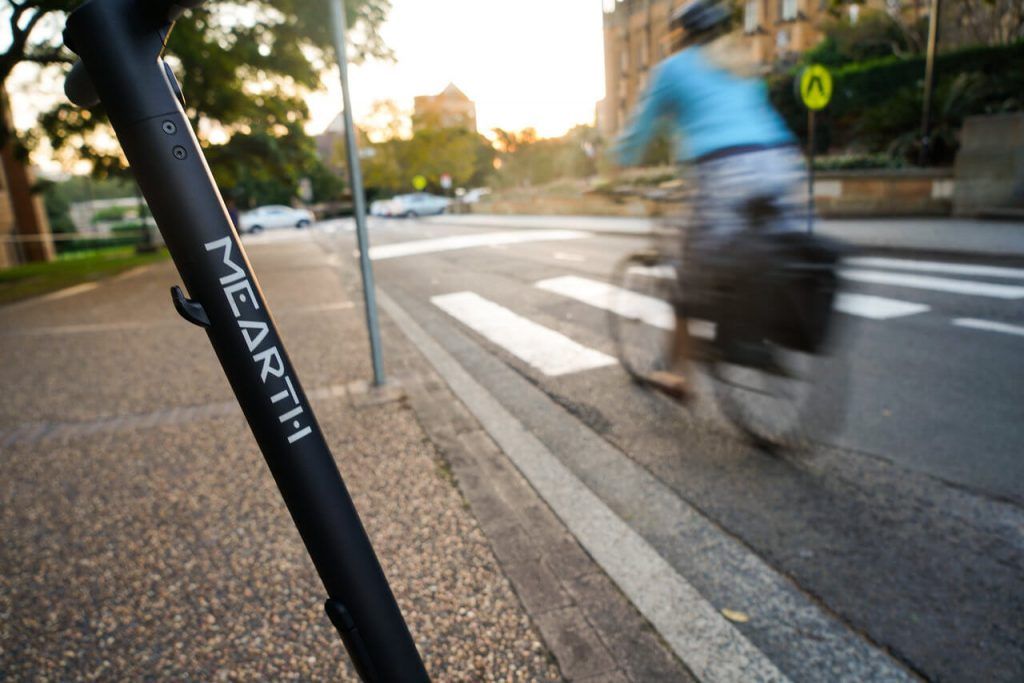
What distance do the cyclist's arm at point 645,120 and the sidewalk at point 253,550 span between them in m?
1.81

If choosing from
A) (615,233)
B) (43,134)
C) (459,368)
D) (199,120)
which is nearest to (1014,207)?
(615,233)

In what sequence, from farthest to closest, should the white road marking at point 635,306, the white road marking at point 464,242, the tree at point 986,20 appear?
the tree at point 986,20, the white road marking at point 464,242, the white road marking at point 635,306

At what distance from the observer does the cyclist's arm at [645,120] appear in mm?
3725

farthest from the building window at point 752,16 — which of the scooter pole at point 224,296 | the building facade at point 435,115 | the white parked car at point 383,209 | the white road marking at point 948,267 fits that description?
the scooter pole at point 224,296

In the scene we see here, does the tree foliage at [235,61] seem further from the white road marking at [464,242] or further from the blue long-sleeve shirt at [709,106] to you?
the blue long-sleeve shirt at [709,106]

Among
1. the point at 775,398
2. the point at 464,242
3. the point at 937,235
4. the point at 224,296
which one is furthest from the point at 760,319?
the point at 464,242

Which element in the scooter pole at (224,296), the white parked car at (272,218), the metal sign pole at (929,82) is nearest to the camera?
the scooter pole at (224,296)

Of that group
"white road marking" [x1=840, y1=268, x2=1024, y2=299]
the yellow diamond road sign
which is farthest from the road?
the yellow diamond road sign

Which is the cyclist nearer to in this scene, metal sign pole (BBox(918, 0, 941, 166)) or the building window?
metal sign pole (BBox(918, 0, 941, 166))

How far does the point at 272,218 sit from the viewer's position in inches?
1790

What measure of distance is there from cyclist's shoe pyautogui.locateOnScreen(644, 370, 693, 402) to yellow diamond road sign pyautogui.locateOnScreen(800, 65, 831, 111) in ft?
32.6

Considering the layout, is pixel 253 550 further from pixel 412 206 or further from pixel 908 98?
pixel 412 206

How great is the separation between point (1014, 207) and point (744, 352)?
13.7 m

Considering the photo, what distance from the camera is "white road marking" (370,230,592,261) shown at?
57.9ft
